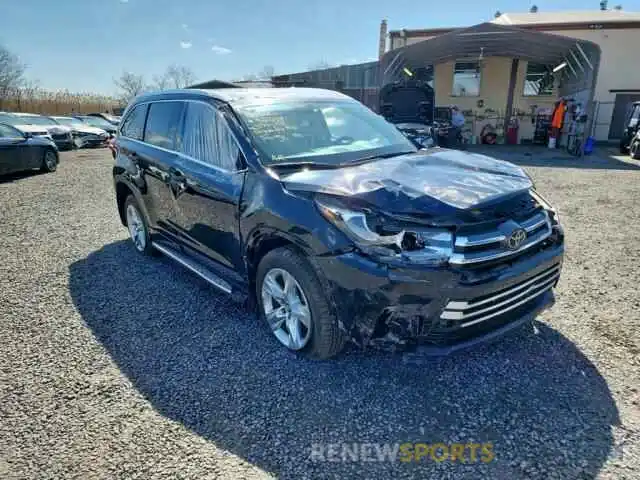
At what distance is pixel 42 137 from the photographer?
466 inches

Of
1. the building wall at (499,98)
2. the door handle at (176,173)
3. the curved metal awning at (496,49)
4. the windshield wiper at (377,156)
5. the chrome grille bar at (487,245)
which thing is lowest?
the chrome grille bar at (487,245)

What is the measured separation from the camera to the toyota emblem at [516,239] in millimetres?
2422

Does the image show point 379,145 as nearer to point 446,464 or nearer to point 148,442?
point 446,464

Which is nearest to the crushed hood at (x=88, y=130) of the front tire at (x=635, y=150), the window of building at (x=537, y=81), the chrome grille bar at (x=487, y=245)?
the window of building at (x=537, y=81)

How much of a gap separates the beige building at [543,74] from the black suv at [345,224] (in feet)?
63.4

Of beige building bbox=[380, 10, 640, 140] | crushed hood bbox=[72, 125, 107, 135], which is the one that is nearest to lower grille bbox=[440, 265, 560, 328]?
beige building bbox=[380, 10, 640, 140]

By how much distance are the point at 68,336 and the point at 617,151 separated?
20.0 meters

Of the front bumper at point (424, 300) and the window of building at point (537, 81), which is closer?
the front bumper at point (424, 300)

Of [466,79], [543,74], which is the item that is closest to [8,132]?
[466,79]

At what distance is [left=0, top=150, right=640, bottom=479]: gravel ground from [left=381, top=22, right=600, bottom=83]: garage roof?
14.6 metres

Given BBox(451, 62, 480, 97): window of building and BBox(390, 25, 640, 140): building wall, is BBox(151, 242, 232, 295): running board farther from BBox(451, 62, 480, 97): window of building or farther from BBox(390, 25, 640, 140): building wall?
BBox(451, 62, 480, 97): window of building

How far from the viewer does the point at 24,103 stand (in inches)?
1361

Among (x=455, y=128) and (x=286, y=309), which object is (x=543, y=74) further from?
(x=286, y=309)

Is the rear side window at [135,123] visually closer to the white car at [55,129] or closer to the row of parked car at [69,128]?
the row of parked car at [69,128]
